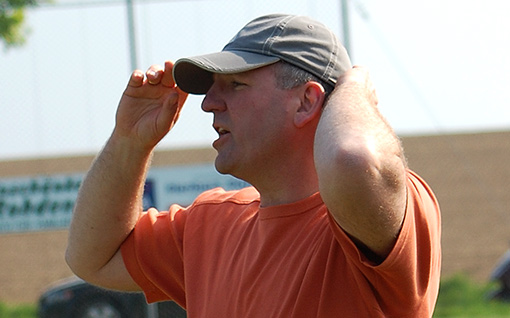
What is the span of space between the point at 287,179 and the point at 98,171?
0.78m

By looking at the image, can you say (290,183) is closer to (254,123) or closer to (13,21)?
(254,123)

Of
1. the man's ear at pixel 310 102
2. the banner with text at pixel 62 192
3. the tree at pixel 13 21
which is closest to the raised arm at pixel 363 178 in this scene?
the man's ear at pixel 310 102

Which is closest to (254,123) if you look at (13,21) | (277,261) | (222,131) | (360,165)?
(222,131)

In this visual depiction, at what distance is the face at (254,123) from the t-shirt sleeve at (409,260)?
0.46 m

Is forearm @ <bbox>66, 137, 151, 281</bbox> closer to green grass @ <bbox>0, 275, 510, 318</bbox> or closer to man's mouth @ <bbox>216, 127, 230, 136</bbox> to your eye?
man's mouth @ <bbox>216, 127, 230, 136</bbox>

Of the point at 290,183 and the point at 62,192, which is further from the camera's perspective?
the point at 62,192

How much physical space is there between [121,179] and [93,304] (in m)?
6.10

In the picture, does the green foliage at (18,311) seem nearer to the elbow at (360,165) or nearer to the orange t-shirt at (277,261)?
the orange t-shirt at (277,261)

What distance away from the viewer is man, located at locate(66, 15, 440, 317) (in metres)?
2.14

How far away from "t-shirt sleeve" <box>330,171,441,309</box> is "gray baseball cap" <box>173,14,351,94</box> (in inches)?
19.6

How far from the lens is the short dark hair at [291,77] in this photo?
2.60 meters

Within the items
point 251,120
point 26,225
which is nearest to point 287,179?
point 251,120

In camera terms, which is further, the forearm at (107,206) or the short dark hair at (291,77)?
the forearm at (107,206)

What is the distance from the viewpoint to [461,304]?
12.8 metres
